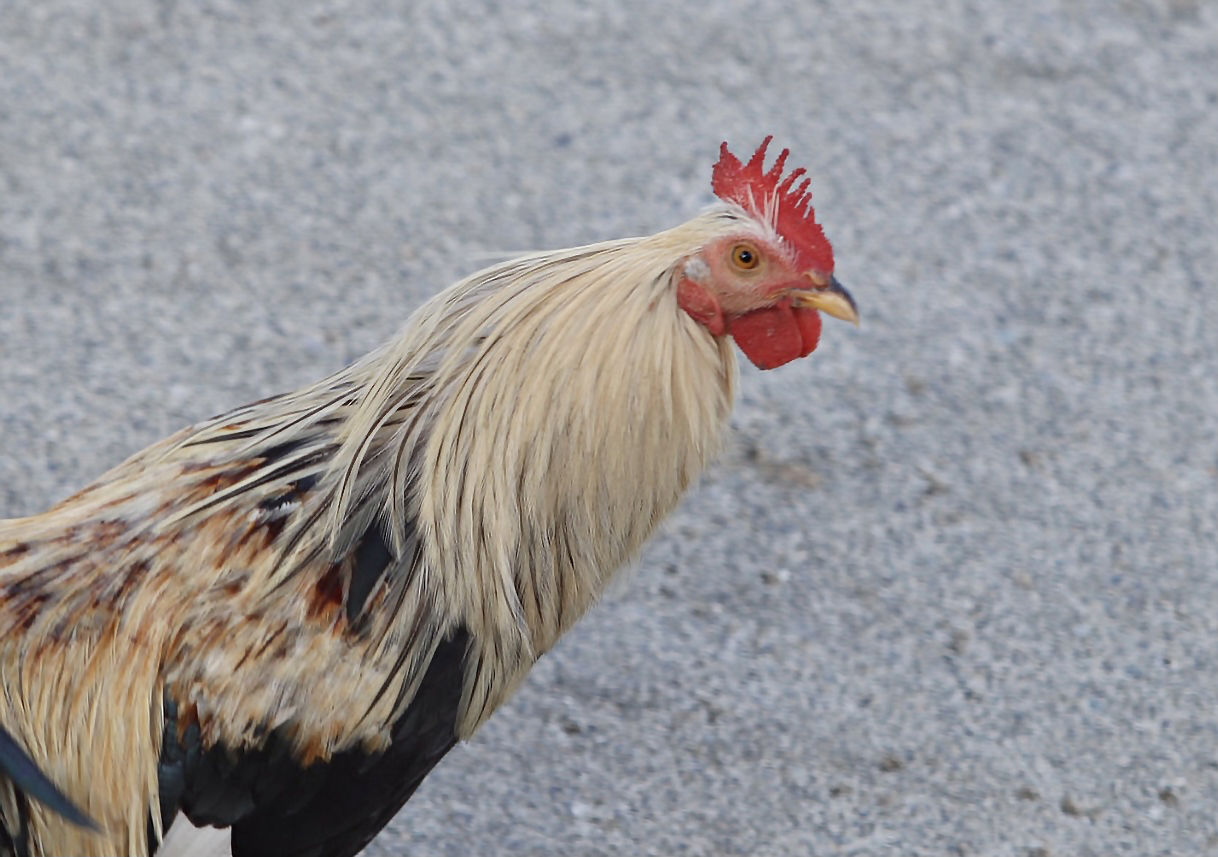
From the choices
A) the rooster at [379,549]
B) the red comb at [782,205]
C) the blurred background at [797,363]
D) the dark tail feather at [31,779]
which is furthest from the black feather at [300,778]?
the red comb at [782,205]

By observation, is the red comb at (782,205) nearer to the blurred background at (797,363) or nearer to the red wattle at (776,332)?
the red wattle at (776,332)

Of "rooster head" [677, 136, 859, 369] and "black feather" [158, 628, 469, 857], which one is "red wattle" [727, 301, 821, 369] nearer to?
"rooster head" [677, 136, 859, 369]

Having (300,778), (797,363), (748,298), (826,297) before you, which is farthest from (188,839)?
(797,363)

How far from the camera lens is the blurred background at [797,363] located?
3.84 m

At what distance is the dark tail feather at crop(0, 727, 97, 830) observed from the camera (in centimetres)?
256

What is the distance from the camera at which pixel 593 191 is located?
5.58 m

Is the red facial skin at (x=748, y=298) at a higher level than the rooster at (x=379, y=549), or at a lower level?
higher

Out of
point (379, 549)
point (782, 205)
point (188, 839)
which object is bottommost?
point (188, 839)

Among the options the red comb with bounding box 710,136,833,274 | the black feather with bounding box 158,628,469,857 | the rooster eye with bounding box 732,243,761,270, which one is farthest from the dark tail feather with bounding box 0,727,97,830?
the red comb with bounding box 710,136,833,274

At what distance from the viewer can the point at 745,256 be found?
2805 millimetres

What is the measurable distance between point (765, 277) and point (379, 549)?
36.9 inches

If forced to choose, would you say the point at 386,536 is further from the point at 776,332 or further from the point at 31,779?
the point at 776,332

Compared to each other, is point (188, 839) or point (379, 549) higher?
point (379, 549)

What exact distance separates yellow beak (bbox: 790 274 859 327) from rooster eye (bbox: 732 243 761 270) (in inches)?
4.0
